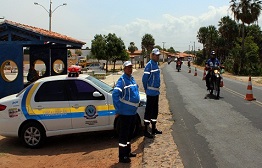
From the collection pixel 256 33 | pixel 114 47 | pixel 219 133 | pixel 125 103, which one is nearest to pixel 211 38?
pixel 256 33

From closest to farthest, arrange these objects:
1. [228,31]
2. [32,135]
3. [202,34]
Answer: [32,135], [228,31], [202,34]

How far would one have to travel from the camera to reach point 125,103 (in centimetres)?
600

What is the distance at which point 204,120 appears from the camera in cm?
932

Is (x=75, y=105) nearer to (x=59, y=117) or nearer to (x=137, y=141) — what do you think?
(x=59, y=117)

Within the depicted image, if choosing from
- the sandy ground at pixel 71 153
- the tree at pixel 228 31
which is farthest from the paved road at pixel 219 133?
the tree at pixel 228 31

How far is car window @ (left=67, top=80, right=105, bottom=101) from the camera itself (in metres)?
7.85

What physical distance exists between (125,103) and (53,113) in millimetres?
2481

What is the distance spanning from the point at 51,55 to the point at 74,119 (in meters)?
12.1

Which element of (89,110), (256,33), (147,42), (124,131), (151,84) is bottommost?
(124,131)

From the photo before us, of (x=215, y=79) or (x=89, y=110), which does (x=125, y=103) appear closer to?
(x=89, y=110)

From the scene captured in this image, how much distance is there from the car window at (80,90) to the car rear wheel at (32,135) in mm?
1045

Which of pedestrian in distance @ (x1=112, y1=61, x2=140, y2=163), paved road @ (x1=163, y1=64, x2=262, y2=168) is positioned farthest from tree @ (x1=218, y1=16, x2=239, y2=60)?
pedestrian in distance @ (x1=112, y1=61, x2=140, y2=163)

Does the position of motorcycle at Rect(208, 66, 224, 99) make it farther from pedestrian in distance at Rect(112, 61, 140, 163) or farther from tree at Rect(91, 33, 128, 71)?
tree at Rect(91, 33, 128, 71)

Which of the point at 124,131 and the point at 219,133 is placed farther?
the point at 219,133
